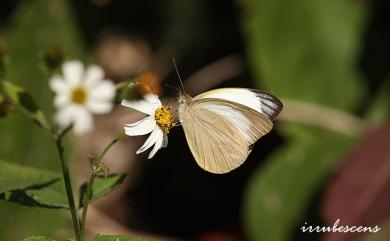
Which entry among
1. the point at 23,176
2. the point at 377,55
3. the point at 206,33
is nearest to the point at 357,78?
the point at 377,55

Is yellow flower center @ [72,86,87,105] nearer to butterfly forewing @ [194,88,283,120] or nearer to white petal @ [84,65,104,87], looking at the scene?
white petal @ [84,65,104,87]

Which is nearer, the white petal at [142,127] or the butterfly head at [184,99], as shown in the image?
the white petal at [142,127]

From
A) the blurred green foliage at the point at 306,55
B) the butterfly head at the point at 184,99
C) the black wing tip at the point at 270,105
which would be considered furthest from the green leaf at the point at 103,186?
the blurred green foliage at the point at 306,55

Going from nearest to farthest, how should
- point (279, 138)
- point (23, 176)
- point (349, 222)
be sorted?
1. point (23, 176)
2. point (349, 222)
3. point (279, 138)

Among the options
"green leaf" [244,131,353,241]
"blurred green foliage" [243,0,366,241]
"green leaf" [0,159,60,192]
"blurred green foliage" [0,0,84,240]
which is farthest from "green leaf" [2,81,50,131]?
"blurred green foliage" [243,0,366,241]

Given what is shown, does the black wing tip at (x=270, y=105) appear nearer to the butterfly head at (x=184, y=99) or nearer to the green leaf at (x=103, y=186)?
the butterfly head at (x=184, y=99)

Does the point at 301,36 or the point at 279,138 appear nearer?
the point at 301,36

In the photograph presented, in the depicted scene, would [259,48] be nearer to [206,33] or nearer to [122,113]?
[206,33]

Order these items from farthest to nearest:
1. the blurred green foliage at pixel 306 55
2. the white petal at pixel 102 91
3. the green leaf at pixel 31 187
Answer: the blurred green foliage at pixel 306 55 → the white petal at pixel 102 91 → the green leaf at pixel 31 187
